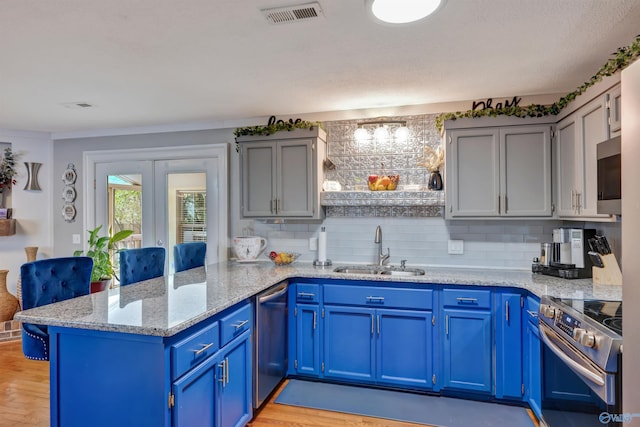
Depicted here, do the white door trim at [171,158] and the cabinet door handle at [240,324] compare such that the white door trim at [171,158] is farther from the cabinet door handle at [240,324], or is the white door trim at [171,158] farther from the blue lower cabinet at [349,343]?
the cabinet door handle at [240,324]

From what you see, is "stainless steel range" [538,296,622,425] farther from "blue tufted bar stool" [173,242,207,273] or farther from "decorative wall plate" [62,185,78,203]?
"decorative wall plate" [62,185,78,203]

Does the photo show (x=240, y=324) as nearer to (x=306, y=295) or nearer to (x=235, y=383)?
(x=235, y=383)

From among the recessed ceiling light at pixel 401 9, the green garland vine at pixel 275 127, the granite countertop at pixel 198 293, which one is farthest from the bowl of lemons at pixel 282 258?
the recessed ceiling light at pixel 401 9

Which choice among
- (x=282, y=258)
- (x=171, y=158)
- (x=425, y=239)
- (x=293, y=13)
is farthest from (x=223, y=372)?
(x=171, y=158)

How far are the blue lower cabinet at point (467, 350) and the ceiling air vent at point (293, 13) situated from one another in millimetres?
2111

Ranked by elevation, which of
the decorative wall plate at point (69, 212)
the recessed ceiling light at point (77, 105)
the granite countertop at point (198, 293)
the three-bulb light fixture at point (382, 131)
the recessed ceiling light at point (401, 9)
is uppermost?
the recessed ceiling light at point (77, 105)

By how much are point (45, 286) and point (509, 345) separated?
2.97 m

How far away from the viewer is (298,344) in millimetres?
2986

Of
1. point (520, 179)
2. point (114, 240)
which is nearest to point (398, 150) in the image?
point (520, 179)

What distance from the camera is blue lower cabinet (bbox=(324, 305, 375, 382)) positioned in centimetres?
285

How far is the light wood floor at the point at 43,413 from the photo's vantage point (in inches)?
96.7

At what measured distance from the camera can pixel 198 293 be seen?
2.22 meters

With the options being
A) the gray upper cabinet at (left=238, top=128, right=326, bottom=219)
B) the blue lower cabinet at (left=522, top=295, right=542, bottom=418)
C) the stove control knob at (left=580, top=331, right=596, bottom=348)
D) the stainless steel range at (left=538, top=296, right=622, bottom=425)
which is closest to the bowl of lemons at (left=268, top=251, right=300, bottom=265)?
the gray upper cabinet at (left=238, top=128, right=326, bottom=219)

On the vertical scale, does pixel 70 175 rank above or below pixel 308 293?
above
